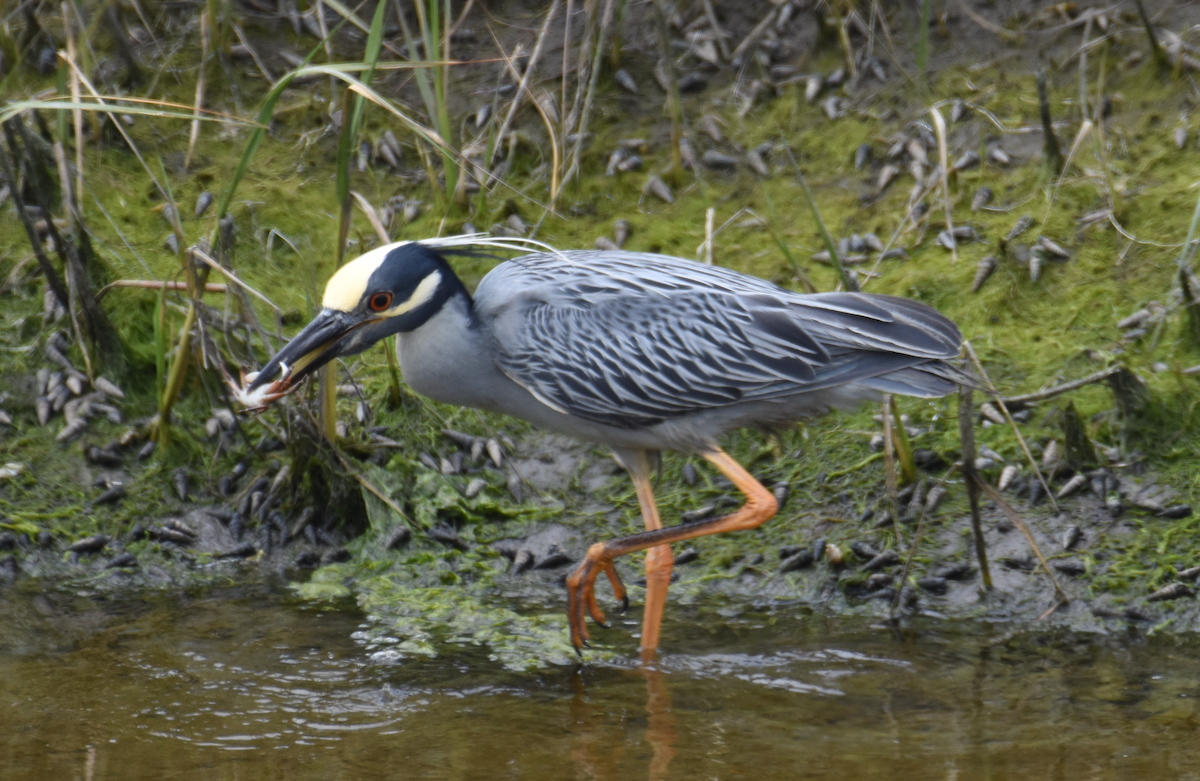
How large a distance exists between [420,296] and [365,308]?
227 mm

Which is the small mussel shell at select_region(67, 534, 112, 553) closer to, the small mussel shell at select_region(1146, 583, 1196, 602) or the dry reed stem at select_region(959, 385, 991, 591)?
the dry reed stem at select_region(959, 385, 991, 591)

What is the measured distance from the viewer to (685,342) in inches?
201

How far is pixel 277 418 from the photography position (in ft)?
20.5

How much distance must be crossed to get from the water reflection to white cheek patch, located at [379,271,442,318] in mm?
1317

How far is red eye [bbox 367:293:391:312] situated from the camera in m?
4.79

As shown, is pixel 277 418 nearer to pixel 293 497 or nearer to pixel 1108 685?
pixel 293 497

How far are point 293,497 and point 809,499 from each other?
238 centimetres

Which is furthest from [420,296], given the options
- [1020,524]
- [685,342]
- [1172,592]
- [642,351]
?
[1172,592]

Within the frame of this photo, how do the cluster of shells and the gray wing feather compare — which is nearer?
the gray wing feather

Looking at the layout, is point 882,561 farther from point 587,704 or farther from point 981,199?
point 981,199

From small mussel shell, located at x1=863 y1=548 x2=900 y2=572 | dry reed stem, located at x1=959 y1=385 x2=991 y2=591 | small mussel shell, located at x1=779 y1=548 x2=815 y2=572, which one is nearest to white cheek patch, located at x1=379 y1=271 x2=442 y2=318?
small mussel shell, located at x1=779 y1=548 x2=815 y2=572

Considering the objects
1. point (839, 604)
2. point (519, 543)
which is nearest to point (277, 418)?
point (519, 543)

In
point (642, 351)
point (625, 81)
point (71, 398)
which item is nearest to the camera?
point (642, 351)

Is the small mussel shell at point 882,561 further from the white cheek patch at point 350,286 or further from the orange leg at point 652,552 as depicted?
the white cheek patch at point 350,286
